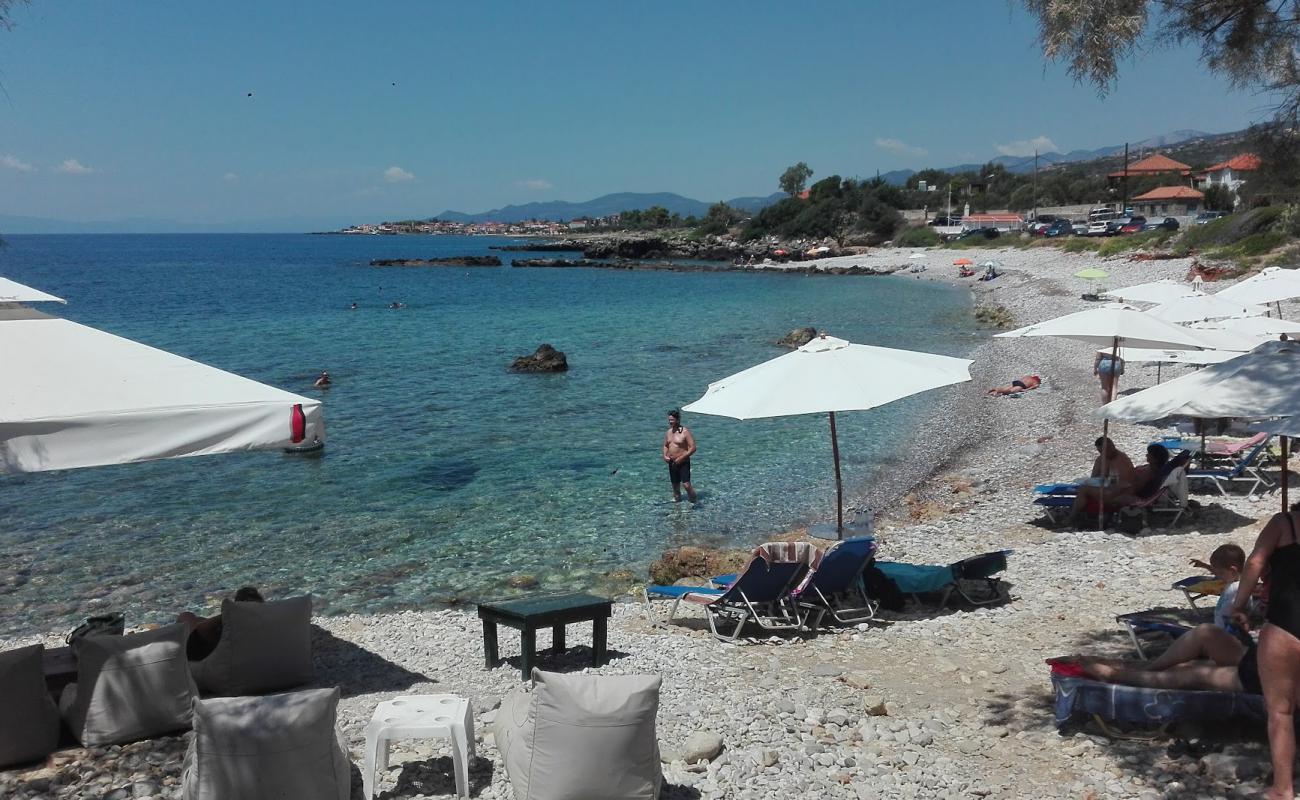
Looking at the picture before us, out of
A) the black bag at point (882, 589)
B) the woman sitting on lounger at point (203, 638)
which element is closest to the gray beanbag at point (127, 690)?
the woman sitting on lounger at point (203, 638)

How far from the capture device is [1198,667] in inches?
212

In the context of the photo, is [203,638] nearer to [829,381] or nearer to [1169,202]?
[829,381]

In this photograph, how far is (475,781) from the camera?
Result: 211 inches

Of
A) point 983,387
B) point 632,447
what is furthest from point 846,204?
point 632,447

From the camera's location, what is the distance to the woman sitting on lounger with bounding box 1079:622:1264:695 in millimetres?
5219

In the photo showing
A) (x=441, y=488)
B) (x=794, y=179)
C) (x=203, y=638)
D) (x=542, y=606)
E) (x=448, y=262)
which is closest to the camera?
(x=203, y=638)

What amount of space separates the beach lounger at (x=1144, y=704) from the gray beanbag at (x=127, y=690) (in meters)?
5.33

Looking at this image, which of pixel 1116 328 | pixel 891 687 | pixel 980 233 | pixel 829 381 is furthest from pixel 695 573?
pixel 980 233

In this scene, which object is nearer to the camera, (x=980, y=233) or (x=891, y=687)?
(x=891, y=687)

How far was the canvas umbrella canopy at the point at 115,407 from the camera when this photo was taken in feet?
16.7

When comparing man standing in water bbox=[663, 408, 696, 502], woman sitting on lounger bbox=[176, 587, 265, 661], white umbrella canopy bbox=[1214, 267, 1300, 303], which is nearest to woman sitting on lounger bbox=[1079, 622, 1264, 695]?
woman sitting on lounger bbox=[176, 587, 265, 661]

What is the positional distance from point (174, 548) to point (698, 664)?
8.62m

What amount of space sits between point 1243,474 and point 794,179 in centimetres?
17505

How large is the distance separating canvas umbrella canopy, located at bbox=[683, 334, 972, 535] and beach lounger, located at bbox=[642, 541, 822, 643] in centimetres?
128
